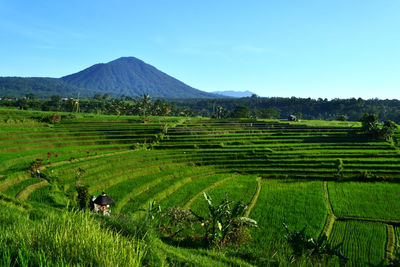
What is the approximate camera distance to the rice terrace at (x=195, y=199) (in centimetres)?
508

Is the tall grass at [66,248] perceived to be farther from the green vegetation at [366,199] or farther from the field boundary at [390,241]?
the green vegetation at [366,199]

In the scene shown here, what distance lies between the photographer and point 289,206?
86.1 ft

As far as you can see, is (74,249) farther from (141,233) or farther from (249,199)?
(249,199)

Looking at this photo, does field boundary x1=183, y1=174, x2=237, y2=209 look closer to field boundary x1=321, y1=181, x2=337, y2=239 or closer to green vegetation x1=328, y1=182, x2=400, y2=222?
field boundary x1=321, y1=181, x2=337, y2=239

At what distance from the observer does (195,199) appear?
26.9m

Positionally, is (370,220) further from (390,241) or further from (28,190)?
(28,190)

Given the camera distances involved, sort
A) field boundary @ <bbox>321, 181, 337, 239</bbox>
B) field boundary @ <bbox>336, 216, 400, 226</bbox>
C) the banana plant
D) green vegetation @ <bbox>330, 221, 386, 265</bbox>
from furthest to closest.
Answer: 1. field boundary @ <bbox>336, 216, 400, 226</bbox>
2. field boundary @ <bbox>321, 181, 337, 239</bbox>
3. green vegetation @ <bbox>330, 221, 386, 265</bbox>
4. the banana plant

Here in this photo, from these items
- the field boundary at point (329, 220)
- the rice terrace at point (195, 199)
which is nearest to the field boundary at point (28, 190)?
the rice terrace at point (195, 199)

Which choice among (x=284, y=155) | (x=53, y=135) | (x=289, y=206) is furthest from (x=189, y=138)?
(x=289, y=206)

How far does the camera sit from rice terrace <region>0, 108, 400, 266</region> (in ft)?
16.7

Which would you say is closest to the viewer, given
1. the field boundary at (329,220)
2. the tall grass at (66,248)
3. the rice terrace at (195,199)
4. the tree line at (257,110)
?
the tall grass at (66,248)

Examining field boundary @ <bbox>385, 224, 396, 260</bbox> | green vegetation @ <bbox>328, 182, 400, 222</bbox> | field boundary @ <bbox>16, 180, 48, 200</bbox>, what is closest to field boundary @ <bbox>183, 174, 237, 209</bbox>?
green vegetation @ <bbox>328, 182, 400, 222</bbox>

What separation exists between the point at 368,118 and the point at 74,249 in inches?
2939

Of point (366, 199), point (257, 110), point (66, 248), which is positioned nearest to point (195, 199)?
point (366, 199)
